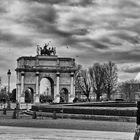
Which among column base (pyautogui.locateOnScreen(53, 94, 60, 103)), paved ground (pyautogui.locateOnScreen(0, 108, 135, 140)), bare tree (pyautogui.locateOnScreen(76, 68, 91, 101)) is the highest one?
bare tree (pyautogui.locateOnScreen(76, 68, 91, 101))

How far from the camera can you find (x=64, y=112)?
130ft

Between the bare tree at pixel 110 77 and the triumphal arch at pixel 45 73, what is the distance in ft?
27.7

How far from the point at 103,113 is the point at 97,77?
67438 millimetres

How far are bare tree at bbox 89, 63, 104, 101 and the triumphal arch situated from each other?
5086 mm

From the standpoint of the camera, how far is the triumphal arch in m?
100

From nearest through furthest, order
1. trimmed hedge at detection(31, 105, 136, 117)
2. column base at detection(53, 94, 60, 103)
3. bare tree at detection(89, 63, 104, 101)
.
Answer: trimmed hedge at detection(31, 105, 136, 117), column base at detection(53, 94, 60, 103), bare tree at detection(89, 63, 104, 101)

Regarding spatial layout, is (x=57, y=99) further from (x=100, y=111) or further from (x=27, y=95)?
(x=100, y=111)

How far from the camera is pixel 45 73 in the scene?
10206 cm

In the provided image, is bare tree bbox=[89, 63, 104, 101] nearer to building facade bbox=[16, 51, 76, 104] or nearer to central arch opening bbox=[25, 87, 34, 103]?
building facade bbox=[16, 51, 76, 104]

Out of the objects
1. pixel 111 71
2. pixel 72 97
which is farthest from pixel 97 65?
pixel 72 97

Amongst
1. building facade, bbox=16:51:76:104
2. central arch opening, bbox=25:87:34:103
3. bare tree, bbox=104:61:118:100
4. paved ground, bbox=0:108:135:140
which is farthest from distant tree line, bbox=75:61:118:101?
paved ground, bbox=0:108:135:140

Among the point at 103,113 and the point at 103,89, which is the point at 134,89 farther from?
the point at 103,113

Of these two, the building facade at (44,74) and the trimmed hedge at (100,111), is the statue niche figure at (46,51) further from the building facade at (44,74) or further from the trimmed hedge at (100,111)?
the trimmed hedge at (100,111)

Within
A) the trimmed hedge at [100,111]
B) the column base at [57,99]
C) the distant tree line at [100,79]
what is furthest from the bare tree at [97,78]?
the trimmed hedge at [100,111]
